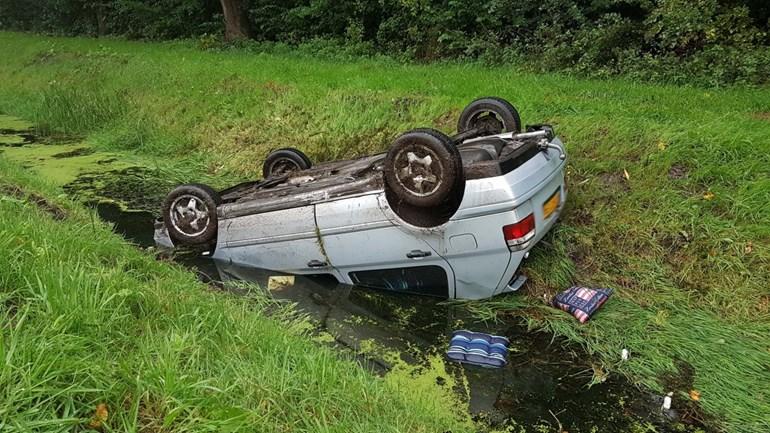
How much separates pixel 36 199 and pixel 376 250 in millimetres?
3426

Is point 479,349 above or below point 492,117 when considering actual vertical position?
below

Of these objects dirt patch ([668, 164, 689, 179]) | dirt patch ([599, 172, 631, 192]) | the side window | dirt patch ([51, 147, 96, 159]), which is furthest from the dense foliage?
dirt patch ([51, 147, 96, 159])

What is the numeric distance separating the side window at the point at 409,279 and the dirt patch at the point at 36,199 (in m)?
2.73

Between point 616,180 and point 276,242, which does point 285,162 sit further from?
point 616,180

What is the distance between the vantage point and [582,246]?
4934 millimetres

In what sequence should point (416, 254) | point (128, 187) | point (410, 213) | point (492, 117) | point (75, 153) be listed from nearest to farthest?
point (410, 213)
point (416, 254)
point (492, 117)
point (128, 187)
point (75, 153)

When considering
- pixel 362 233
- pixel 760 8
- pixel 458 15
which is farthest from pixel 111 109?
pixel 760 8

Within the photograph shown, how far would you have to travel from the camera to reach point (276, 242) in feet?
16.1

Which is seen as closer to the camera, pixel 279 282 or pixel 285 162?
pixel 279 282

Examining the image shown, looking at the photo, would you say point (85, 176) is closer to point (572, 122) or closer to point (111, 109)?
point (111, 109)

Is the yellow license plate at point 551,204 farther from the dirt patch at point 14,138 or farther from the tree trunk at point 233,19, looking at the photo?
the tree trunk at point 233,19

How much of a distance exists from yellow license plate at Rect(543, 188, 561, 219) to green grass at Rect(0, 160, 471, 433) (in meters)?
1.69

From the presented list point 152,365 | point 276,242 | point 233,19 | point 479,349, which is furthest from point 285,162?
point 233,19

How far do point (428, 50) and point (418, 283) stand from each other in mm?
9421
